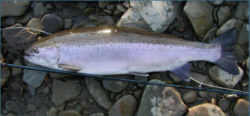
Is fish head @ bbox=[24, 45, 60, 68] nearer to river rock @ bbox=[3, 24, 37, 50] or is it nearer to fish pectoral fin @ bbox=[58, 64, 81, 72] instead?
fish pectoral fin @ bbox=[58, 64, 81, 72]

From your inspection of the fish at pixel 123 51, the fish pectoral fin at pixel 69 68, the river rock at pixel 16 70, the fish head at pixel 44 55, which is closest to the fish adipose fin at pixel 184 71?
the fish at pixel 123 51

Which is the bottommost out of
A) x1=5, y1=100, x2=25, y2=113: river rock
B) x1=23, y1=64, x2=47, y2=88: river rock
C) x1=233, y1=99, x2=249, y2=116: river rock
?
x1=233, y1=99, x2=249, y2=116: river rock

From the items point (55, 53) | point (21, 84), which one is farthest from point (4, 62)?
point (55, 53)

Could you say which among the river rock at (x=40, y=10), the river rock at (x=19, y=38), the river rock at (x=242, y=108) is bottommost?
the river rock at (x=242, y=108)

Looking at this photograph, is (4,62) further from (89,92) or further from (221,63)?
(221,63)

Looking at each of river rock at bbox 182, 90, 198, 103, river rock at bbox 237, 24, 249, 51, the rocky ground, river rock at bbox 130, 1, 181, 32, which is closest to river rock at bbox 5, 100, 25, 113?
the rocky ground

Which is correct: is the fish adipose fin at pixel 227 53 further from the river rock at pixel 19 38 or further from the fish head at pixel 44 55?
the river rock at pixel 19 38
